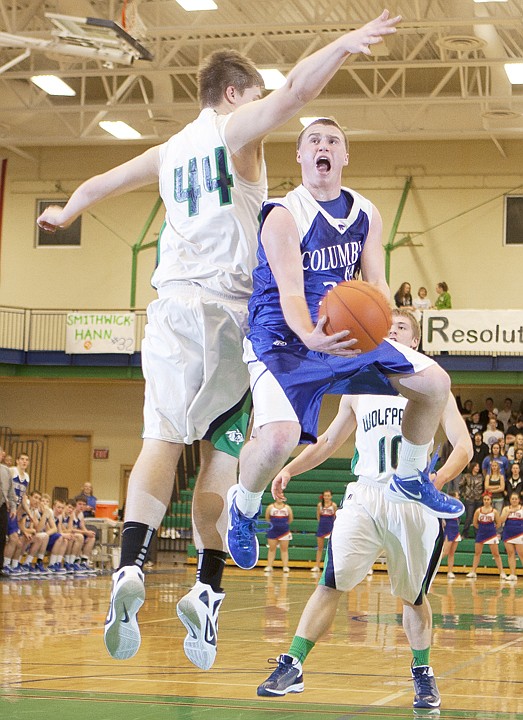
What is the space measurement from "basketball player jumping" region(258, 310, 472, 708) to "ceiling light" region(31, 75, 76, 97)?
18.4m

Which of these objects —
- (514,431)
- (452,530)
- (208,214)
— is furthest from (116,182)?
(514,431)

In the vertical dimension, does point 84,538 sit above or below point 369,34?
below

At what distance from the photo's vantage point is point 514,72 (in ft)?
70.7

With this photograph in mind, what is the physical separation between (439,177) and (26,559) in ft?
48.4

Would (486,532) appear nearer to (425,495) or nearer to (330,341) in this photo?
(425,495)

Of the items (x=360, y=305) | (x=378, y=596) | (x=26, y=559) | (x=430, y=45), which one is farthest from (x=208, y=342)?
(x=430, y=45)

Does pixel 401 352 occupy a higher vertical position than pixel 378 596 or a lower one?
higher

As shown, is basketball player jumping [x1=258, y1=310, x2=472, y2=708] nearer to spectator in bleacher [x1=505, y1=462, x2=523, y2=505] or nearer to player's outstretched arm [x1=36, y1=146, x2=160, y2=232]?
player's outstretched arm [x1=36, y1=146, x2=160, y2=232]

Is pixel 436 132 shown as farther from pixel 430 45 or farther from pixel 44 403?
pixel 44 403

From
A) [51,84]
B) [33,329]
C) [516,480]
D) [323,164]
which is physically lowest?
[516,480]

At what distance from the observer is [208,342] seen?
4.09 metres

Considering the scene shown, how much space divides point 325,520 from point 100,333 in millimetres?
7446

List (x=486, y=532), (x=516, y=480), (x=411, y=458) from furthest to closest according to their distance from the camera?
(x=516, y=480), (x=486, y=532), (x=411, y=458)

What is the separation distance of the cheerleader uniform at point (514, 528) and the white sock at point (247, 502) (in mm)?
16080
